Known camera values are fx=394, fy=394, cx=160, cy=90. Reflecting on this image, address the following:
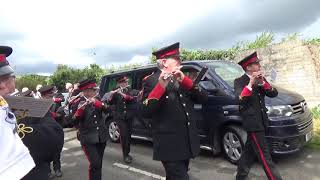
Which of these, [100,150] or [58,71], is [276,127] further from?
[58,71]

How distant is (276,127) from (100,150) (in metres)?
2.85

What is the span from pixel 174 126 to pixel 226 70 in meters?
3.85

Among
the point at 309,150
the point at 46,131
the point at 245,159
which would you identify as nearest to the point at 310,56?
the point at 309,150

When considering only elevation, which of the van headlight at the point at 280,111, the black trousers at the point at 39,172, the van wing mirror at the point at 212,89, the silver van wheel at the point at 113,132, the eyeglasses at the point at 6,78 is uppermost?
the eyeglasses at the point at 6,78

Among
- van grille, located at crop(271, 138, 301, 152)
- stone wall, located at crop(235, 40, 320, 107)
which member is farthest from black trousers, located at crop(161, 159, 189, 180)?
stone wall, located at crop(235, 40, 320, 107)

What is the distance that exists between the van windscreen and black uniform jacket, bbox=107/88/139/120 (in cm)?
193

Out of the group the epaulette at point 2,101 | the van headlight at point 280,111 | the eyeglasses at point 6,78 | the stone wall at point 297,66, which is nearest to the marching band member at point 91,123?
the van headlight at point 280,111

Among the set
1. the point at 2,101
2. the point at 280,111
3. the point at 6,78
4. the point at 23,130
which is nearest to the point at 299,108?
the point at 280,111

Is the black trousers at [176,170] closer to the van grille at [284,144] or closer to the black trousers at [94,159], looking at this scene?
Result: the black trousers at [94,159]

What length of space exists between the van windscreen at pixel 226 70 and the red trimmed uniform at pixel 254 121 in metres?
1.63

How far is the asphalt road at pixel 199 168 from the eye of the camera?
6500 millimetres

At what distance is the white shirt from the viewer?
6.75 feet

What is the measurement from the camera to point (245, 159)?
18.7ft

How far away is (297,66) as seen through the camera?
12086mm
